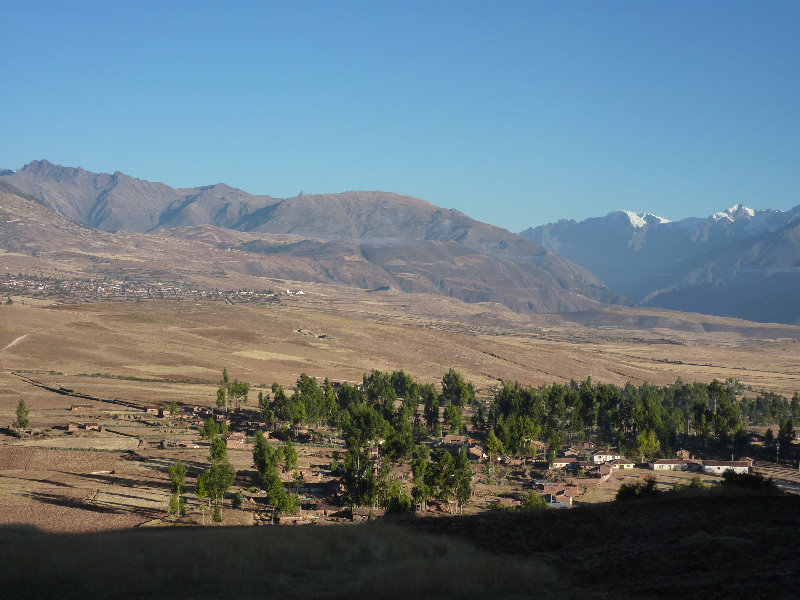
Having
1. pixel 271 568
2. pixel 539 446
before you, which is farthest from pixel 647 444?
pixel 271 568

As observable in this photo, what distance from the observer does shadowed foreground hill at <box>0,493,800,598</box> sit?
18.4 meters

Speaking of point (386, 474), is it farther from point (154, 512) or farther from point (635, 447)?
point (635, 447)

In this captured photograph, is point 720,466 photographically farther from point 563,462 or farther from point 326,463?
point 326,463

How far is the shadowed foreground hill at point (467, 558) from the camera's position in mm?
18391

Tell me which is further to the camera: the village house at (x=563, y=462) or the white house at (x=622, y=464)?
the white house at (x=622, y=464)

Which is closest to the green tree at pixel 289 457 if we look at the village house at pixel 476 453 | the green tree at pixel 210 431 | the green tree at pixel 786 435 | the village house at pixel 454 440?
the green tree at pixel 210 431

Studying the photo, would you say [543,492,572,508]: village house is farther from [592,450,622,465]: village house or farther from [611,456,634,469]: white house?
[592,450,622,465]: village house

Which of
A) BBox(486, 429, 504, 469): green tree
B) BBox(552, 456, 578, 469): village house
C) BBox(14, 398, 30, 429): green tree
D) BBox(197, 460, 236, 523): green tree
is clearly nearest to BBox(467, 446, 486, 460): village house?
BBox(486, 429, 504, 469): green tree

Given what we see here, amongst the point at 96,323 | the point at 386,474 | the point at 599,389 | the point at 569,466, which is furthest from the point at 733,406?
the point at 96,323

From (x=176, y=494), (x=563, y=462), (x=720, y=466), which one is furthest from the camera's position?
(x=563, y=462)

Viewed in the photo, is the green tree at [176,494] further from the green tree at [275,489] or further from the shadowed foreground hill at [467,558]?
the shadowed foreground hill at [467,558]

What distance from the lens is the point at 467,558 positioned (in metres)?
21.0

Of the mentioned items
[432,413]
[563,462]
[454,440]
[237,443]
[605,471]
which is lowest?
[454,440]

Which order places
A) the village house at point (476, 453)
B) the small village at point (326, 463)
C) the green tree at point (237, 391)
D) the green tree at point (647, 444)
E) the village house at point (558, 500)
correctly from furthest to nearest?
the green tree at point (237, 391) < the green tree at point (647, 444) < the village house at point (476, 453) < the village house at point (558, 500) < the small village at point (326, 463)
